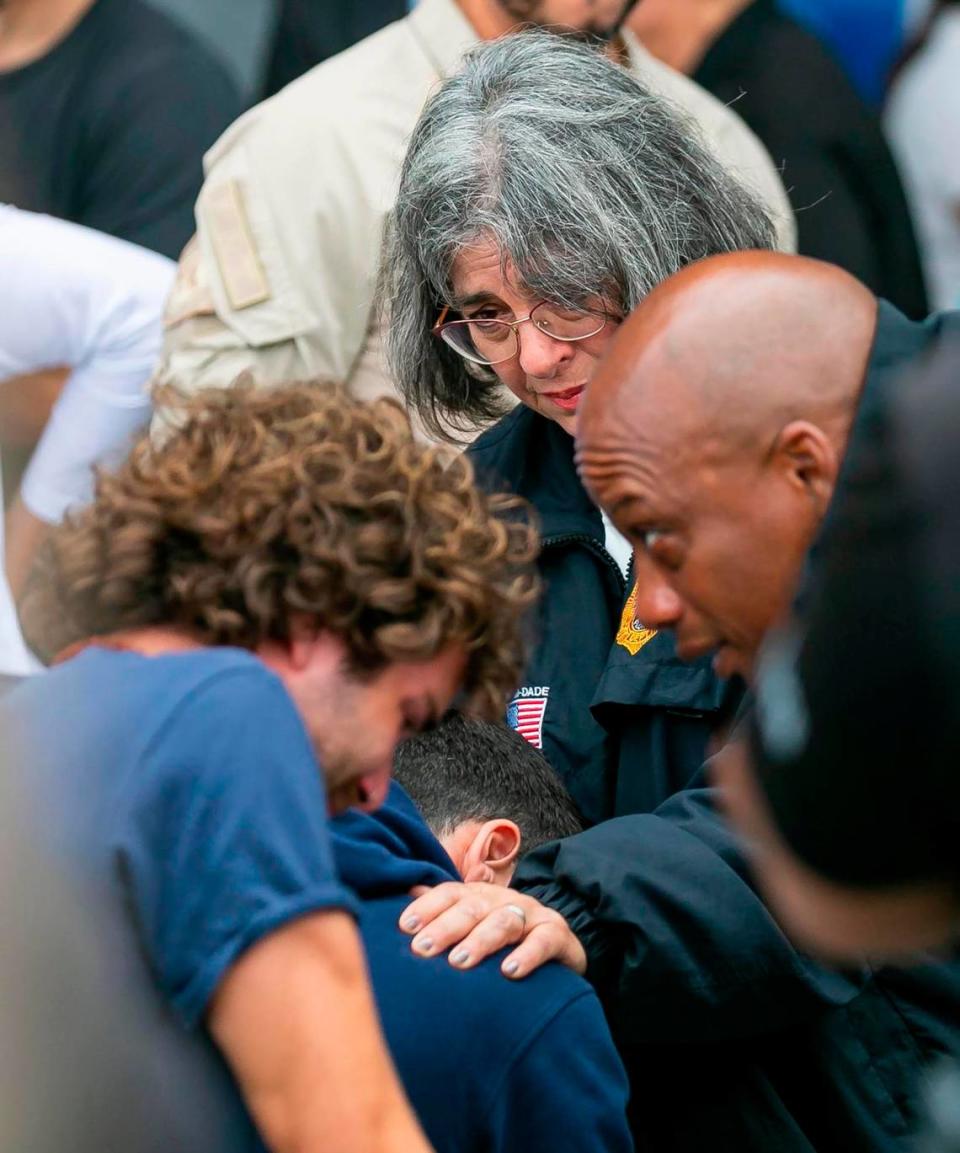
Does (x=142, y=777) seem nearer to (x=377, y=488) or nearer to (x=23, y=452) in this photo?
(x=377, y=488)

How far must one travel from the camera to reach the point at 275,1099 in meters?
1.43

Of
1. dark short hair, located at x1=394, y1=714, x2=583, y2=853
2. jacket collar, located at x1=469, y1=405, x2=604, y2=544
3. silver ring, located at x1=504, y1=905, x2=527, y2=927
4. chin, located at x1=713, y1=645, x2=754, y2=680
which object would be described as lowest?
dark short hair, located at x1=394, y1=714, x2=583, y2=853

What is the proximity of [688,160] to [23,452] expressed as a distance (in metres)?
1.18

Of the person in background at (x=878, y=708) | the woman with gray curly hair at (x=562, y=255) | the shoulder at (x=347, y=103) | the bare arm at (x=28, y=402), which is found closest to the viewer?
the person in background at (x=878, y=708)

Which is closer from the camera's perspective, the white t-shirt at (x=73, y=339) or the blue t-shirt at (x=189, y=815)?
the blue t-shirt at (x=189, y=815)

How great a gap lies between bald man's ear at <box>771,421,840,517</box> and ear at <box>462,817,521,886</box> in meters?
0.73

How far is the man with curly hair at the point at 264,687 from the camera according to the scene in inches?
55.7

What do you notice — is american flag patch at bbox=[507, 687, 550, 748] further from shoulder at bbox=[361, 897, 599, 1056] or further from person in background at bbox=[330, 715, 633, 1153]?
shoulder at bbox=[361, 897, 599, 1056]

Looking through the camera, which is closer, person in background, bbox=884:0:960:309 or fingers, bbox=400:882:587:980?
fingers, bbox=400:882:587:980

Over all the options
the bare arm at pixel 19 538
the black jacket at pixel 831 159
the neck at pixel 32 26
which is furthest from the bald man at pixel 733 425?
the neck at pixel 32 26

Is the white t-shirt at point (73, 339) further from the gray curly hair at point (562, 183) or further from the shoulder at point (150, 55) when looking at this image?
the gray curly hair at point (562, 183)

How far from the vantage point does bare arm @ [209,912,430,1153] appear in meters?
1.41

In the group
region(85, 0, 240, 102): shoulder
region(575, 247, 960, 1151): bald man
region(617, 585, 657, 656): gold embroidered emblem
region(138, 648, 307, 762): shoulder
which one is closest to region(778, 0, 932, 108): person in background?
region(85, 0, 240, 102): shoulder

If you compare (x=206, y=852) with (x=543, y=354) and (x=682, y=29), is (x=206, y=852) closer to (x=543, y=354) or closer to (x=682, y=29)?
(x=543, y=354)
